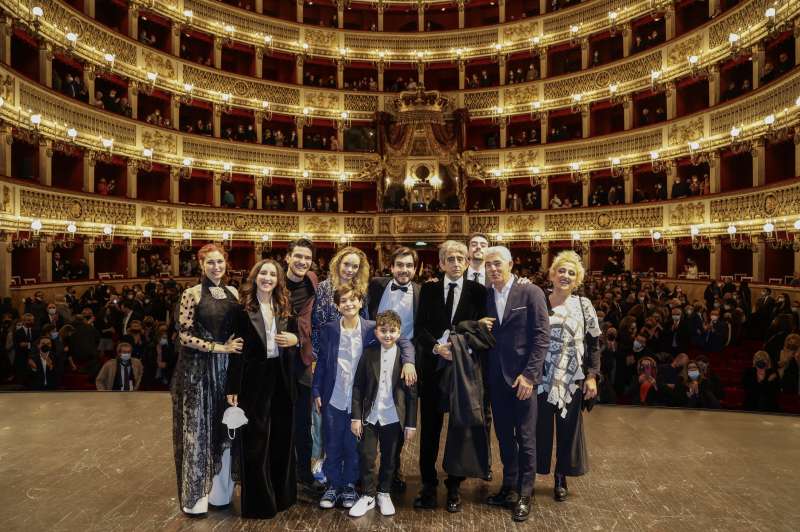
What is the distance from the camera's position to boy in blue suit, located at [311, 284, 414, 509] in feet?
16.7

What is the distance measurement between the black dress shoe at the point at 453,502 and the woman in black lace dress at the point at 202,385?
6.11 feet

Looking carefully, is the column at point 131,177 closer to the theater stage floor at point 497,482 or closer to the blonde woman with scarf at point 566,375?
the theater stage floor at point 497,482

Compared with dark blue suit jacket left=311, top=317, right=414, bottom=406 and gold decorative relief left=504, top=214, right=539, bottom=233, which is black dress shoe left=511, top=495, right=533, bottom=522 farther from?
gold decorative relief left=504, top=214, right=539, bottom=233

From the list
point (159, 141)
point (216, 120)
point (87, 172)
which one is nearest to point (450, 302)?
point (87, 172)

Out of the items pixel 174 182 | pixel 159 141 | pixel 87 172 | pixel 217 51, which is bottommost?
pixel 87 172

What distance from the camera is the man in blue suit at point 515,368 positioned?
496cm

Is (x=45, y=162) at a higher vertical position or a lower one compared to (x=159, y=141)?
lower

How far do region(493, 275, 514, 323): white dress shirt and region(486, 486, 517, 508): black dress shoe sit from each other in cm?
143

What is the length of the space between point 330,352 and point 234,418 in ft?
3.03

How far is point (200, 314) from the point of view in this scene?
4.93 m

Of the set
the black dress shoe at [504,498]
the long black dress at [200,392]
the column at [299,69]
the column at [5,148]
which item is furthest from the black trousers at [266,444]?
the column at [299,69]

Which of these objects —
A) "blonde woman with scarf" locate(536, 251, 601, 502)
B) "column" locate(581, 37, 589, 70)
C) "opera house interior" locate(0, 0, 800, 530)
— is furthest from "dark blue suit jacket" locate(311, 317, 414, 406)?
"column" locate(581, 37, 589, 70)

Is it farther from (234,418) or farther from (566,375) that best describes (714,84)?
(234,418)

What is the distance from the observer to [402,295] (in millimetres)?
5406
